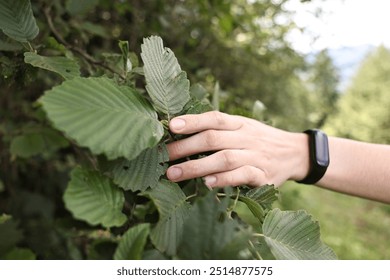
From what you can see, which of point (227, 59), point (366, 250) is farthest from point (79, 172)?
point (366, 250)

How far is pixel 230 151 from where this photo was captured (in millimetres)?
739

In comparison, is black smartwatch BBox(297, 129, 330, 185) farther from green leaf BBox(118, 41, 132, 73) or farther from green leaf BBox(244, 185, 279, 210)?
green leaf BBox(118, 41, 132, 73)

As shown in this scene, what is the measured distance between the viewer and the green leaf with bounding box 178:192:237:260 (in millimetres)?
420

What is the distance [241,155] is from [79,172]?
347mm

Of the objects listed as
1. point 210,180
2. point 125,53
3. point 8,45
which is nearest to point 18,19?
point 8,45

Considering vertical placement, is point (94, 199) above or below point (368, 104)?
above

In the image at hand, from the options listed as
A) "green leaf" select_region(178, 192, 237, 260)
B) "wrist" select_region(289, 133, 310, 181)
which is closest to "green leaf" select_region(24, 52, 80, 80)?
"green leaf" select_region(178, 192, 237, 260)

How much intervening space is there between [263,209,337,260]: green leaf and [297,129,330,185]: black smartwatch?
1.51 ft

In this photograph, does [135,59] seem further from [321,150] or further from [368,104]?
[368,104]

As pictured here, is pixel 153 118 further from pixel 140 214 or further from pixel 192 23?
pixel 192 23

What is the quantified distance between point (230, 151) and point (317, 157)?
1.26 ft

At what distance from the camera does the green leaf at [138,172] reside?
545 mm

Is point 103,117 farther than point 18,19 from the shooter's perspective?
No
